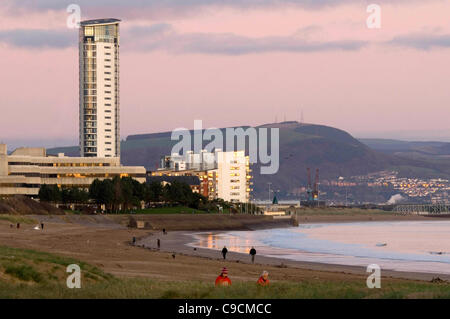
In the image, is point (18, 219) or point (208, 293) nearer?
point (208, 293)

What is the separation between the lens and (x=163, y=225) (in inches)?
7269

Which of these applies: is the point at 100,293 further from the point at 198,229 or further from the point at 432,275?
the point at 198,229

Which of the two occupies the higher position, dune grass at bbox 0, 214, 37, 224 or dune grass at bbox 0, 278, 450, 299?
dune grass at bbox 0, 278, 450, 299

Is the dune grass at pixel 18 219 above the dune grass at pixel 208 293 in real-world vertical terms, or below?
below

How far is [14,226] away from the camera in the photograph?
4931 inches

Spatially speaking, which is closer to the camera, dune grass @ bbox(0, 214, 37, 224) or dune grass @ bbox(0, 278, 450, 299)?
dune grass @ bbox(0, 278, 450, 299)

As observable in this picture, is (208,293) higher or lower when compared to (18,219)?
higher

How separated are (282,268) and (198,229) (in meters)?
119

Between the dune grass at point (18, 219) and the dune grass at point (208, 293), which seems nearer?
the dune grass at point (208, 293)

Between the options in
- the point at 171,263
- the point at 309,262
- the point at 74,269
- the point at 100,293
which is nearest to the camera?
the point at 100,293
